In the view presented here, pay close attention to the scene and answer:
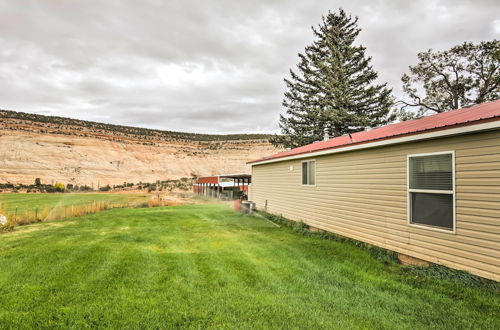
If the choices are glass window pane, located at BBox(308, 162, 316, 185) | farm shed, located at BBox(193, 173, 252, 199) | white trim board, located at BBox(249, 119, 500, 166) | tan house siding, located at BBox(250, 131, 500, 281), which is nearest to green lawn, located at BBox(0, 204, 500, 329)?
tan house siding, located at BBox(250, 131, 500, 281)

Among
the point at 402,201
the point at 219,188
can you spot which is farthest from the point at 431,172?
the point at 219,188

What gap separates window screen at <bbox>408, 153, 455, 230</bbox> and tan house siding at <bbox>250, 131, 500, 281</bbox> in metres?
0.14

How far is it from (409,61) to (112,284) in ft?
82.7

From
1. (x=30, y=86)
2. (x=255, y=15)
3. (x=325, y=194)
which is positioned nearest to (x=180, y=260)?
(x=325, y=194)

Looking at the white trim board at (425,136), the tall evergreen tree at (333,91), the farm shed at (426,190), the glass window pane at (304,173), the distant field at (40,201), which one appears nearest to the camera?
the white trim board at (425,136)

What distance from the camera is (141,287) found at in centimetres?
426

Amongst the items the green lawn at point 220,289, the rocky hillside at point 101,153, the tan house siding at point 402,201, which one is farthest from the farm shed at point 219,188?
the rocky hillside at point 101,153

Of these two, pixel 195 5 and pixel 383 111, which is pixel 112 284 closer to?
pixel 195 5

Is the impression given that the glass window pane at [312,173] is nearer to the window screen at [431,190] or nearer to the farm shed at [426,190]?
the farm shed at [426,190]

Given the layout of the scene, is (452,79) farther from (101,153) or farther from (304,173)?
(101,153)

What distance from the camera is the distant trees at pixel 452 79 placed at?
19.9 meters

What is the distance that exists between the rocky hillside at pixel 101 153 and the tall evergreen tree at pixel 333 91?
90.6 feet

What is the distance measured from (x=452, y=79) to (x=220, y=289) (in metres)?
24.4

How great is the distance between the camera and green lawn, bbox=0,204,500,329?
132 inches
